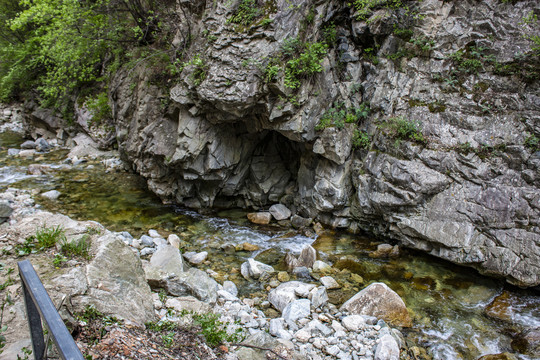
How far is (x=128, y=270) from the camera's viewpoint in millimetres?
4594

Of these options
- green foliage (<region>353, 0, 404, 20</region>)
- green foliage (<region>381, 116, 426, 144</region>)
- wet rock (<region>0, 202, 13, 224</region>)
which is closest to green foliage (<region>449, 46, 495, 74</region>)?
green foliage (<region>381, 116, 426, 144</region>)

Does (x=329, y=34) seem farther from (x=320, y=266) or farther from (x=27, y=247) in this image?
(x=27, y=247)

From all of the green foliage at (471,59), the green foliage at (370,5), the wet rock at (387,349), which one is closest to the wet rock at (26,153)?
the green foliage at (370,5)

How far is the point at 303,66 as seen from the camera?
8.74 metres

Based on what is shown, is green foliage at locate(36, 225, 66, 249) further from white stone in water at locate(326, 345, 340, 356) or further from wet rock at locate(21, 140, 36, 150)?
wet rock at locate(21, 140, 36, 150)

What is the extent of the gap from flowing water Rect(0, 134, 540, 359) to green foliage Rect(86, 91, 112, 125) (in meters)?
3.87

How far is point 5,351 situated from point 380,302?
5732 mm

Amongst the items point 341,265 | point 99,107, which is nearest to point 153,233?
point 341,265

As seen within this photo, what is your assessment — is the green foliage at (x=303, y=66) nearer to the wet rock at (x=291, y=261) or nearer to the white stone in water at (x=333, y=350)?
the wet rock at (x=291, y=261)

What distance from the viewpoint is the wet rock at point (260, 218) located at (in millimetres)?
10523

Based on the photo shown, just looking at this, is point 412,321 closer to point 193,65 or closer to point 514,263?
point 514,263

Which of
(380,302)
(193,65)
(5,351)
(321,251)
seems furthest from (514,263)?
(193,65)

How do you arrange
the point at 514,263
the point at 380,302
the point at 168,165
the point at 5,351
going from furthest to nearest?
1. the point at 168,165
2. the point at 514,263
3. the point at 380,302
4. the point at 5,351

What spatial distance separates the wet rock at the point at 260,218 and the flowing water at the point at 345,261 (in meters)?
0.28
